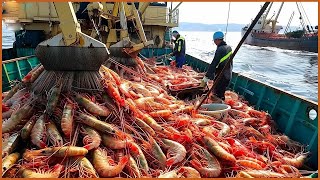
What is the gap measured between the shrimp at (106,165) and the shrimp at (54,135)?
1.81 feet

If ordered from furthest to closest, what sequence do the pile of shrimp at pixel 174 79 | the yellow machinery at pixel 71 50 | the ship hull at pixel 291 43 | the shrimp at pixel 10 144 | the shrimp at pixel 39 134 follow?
the ship hull at pixel 291 43 → the pile of shrimp at pixel 174 79 → the yellow machinery at pixel 71 50 → the shrimp at pixel 39 134 → the shrimp at pixel 10 144

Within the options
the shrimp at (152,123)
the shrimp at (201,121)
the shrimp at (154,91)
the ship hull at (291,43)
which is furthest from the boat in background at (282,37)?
Answer: the shrimp at (152,123)

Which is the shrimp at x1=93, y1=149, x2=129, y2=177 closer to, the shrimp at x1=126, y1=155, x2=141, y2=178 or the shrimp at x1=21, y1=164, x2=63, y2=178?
the shrimp at x1=126, y1=155, x2=141, y2=178

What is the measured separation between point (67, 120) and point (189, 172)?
2.00 m

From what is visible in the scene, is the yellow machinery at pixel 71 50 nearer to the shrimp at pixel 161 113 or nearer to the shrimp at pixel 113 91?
the shrimp at pixel 113 91

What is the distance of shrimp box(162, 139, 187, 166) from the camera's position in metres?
4.35

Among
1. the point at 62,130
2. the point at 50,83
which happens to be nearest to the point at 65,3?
the point at 50,83

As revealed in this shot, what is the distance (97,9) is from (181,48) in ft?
13.7

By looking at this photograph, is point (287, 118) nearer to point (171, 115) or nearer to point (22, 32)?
point (171, 115)

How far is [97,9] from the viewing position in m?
9.47

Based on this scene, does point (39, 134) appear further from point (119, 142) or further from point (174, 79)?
point (174, 79)

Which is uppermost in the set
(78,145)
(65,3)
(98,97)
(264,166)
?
(65,3)

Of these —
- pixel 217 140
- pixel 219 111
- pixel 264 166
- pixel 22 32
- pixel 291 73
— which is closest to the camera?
pixel 264 166

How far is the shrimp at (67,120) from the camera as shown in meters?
4.35
